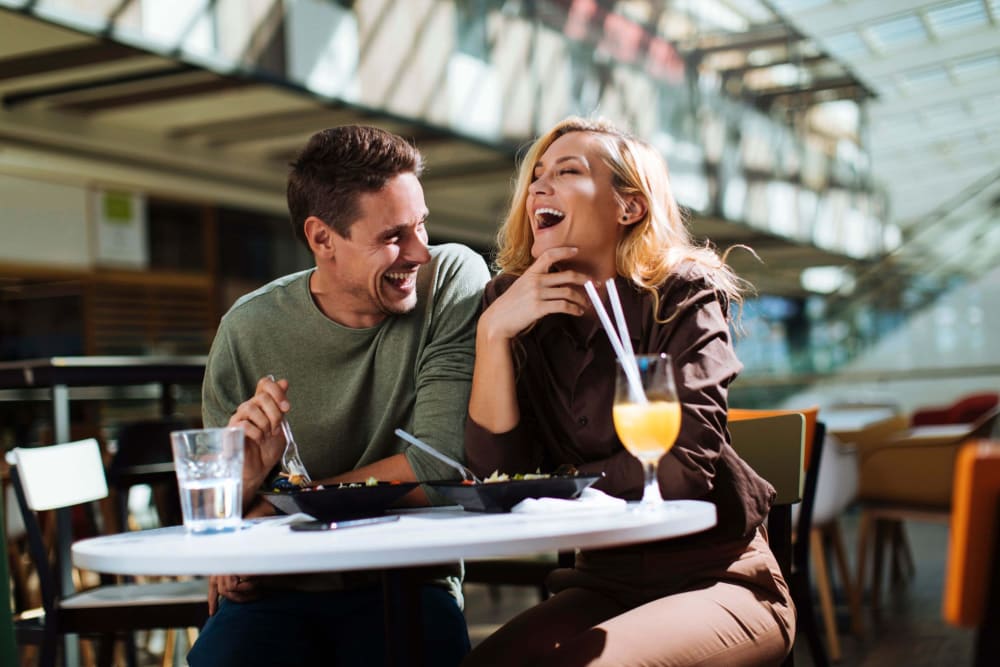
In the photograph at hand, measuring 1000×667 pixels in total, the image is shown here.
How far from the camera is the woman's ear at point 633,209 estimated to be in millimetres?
1970

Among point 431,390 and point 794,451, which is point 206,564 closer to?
point 431,390

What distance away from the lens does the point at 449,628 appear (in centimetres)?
179

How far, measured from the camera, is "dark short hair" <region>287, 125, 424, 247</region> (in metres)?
1.97

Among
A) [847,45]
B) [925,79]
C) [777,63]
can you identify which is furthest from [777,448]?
[777,63]

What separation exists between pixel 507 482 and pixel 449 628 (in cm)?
44

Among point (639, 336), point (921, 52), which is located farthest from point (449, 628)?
point (921, 52)

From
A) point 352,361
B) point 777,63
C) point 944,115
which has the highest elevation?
point 777,63

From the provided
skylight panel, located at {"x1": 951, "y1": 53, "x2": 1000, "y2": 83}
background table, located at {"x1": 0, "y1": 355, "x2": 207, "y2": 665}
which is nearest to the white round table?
background table, located at {"x1": 0, "y1": 355, "x2": 207, "y2": 665}

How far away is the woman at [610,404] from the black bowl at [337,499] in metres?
0.32

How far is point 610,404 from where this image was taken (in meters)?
1.79

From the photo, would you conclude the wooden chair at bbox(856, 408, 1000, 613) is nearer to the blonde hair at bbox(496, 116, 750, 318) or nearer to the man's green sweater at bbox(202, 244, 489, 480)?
the blonde hair at bbox(496, 116, 750, 318)

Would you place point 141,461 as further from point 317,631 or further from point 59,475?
point 317,631

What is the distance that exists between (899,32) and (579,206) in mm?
9863

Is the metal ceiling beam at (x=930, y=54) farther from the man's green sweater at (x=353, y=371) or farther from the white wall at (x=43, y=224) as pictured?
the man's green sweater at (x=353, y=371)
